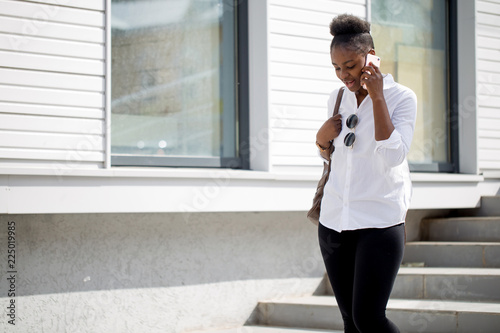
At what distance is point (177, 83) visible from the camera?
566 cm

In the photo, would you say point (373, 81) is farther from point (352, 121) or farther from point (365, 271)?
point (365, 271)

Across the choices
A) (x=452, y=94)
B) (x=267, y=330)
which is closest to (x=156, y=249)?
(x=267, y=330)

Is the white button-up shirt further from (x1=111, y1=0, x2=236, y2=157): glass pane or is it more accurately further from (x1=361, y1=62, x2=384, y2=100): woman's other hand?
(x1=111, y1=0, x2=236, y2=157): glass pane

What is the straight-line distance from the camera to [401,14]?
6.89 meters

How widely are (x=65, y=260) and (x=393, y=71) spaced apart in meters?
3.72

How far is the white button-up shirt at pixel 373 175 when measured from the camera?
113 inches

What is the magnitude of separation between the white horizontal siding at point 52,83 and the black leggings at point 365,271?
8.20 ft

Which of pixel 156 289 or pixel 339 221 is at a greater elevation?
pixel 339 221

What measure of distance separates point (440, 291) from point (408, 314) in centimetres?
63

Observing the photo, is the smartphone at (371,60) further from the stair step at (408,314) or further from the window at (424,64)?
the window at (424,64)

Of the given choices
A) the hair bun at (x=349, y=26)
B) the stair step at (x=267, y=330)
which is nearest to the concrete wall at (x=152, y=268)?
the stair step at (x=267, y=330)

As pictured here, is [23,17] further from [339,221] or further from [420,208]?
[420,208]

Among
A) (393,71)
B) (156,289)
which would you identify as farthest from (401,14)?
(156,289)

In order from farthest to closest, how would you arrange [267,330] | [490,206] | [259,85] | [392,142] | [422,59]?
1. [422,59]
2. [490,206]
3. [259,85]
4. [267,330]
5. [392,142]
